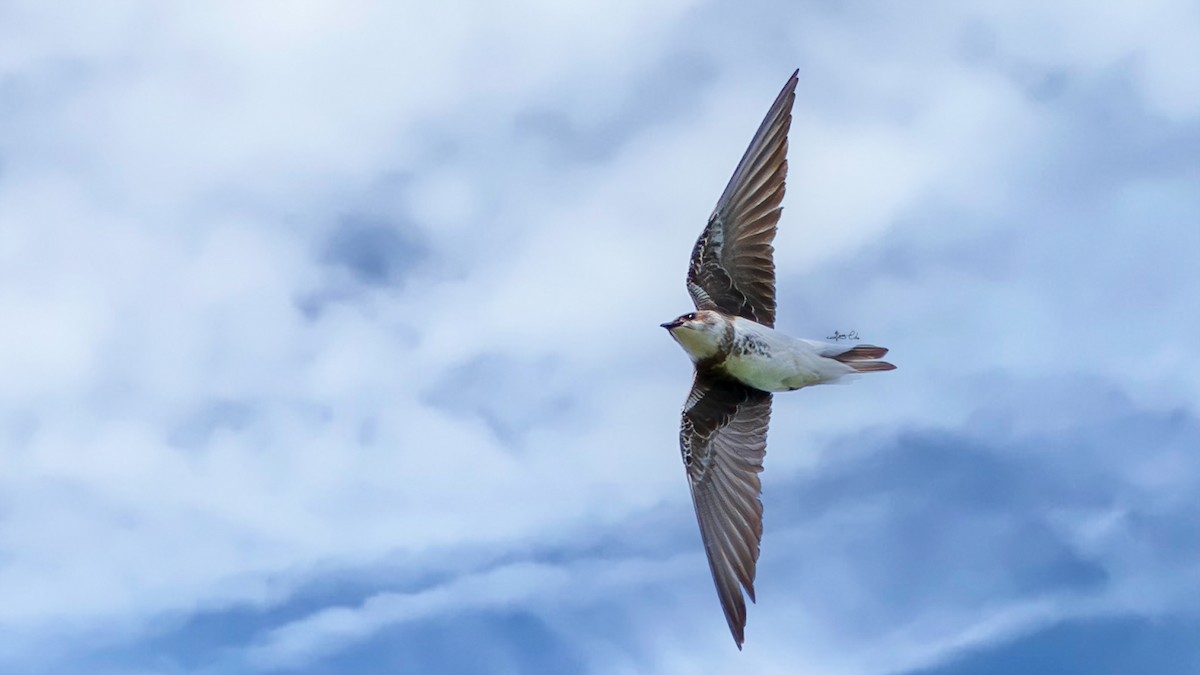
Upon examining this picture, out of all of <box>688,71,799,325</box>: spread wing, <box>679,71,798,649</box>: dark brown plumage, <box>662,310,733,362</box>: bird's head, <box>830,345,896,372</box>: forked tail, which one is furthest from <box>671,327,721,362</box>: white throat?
<box>830,345,896,372</box>: forked tail

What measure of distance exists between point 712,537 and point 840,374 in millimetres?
2193

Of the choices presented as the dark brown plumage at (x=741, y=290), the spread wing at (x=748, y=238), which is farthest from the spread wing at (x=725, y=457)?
the spread wing at (x=748, y=238)

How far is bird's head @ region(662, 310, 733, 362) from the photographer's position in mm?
13297

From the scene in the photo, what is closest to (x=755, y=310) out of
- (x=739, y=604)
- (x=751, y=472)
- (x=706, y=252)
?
(x=706, y=252)

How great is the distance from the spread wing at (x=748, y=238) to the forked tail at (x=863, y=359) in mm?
906

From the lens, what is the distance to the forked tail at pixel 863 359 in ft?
44.3

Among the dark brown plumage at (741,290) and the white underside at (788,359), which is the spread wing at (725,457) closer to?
the dark brown plumage at (741,290)

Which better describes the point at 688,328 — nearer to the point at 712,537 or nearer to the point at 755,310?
the point at 755,310

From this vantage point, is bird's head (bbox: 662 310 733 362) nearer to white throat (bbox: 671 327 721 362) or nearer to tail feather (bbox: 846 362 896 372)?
white throat (bbox: 671 327 721 362)

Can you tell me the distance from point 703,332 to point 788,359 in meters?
0.94

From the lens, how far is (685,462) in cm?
1429

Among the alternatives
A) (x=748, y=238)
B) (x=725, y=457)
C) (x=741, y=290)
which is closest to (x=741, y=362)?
(x=741, y=290)

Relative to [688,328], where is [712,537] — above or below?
below

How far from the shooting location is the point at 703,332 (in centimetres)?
1330
